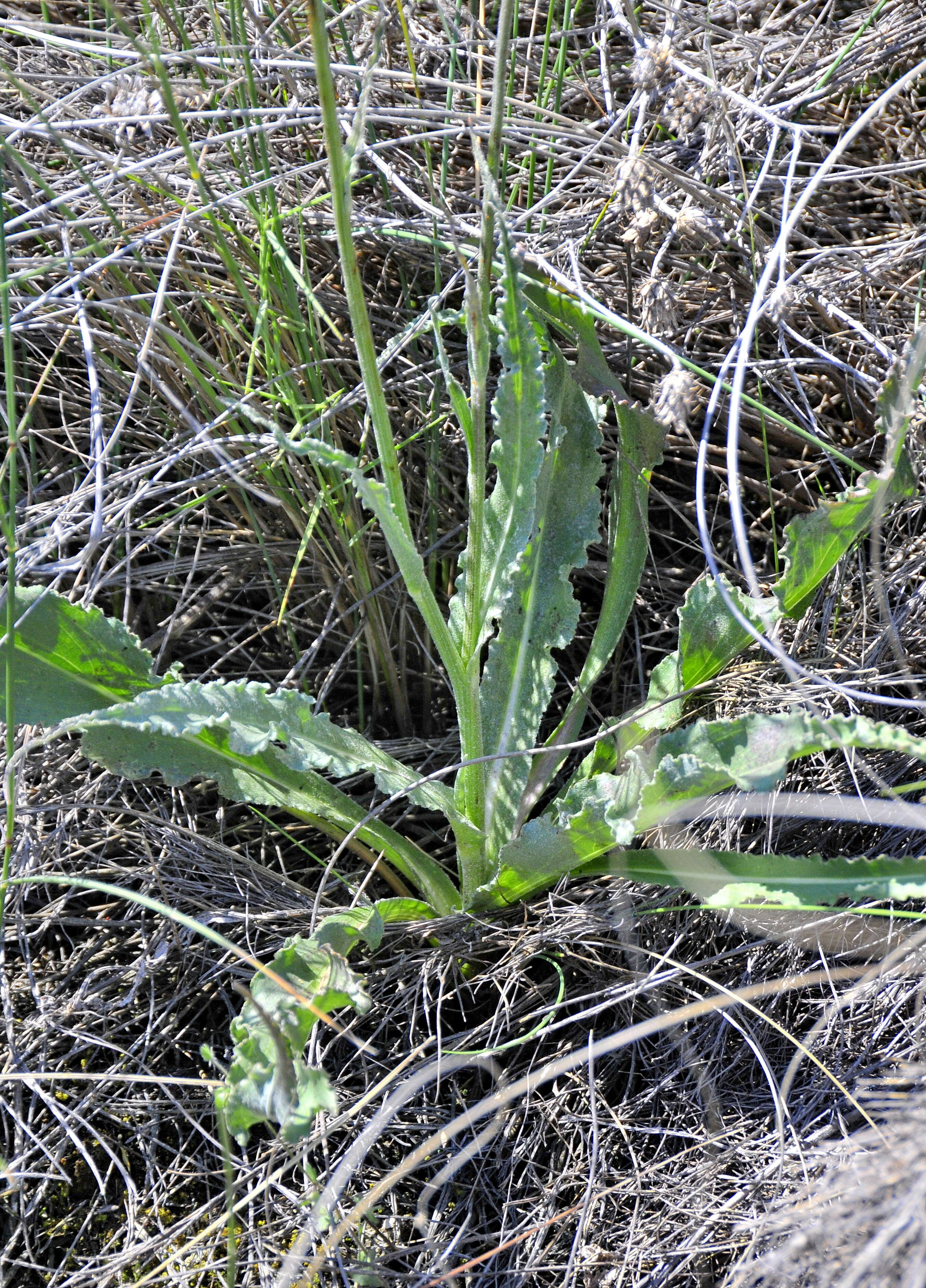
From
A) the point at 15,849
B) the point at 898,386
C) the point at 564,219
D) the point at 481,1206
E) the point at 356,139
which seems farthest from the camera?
the point at 564,219

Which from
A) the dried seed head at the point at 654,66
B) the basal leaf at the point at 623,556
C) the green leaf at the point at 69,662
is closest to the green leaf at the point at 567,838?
the basal leaf at the point at 623,556

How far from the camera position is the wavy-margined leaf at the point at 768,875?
1.01m

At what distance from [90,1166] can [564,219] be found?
142 cm

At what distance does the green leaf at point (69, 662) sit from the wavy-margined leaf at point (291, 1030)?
40 cm

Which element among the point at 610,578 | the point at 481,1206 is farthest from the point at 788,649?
the point at 481,1206

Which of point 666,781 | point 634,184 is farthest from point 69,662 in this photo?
point 634,184

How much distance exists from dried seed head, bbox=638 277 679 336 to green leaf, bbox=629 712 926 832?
1.51ft

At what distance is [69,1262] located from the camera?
1113 millimetres

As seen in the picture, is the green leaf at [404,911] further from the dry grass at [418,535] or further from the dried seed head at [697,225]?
the dried seed head at [697,225]

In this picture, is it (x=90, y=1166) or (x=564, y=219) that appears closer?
(x=90, y=1166)

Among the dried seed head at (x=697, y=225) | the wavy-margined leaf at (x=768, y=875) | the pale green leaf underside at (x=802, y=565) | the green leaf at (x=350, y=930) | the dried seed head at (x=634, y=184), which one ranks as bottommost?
the green leaf at (x=350, y=930)

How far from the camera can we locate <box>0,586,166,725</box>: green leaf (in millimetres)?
1229

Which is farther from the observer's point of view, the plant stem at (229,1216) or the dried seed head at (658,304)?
the dried seed head at (658,304)

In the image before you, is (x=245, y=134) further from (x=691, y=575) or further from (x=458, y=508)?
(x=691, y=575)
